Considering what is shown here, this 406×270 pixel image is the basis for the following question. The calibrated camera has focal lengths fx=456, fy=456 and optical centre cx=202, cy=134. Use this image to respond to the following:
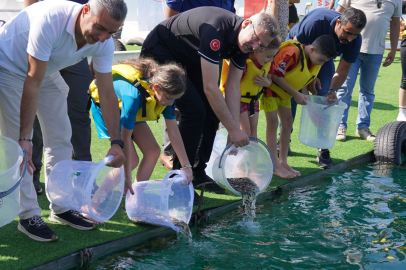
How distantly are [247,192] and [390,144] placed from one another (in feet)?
8.41

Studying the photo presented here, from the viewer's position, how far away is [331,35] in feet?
16.1

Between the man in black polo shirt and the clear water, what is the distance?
2.28 ft

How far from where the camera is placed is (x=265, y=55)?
397cm

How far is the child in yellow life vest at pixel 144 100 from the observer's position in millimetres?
3252

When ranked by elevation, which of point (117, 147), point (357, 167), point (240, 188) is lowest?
point (357, 167)

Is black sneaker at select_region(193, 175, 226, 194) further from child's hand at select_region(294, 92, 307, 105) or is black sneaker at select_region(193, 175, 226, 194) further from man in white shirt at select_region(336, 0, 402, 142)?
man in white shirt at select_region(336, 0, 402, 142)

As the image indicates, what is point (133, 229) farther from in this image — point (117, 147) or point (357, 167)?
point (357, 167)

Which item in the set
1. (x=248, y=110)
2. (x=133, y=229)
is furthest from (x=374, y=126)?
(x=133, y=229)

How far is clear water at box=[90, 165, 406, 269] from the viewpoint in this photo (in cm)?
306

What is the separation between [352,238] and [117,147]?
1.91m

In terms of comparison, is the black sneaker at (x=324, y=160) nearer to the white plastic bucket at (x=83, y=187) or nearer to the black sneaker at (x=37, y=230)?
the white plastic bucket at (x=83, y=187)

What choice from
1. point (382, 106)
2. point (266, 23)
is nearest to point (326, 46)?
point (266, 23)

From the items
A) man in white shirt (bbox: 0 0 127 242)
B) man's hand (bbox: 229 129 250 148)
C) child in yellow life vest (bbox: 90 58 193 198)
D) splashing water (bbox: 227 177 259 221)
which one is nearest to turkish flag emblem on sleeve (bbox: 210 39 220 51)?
child in yellow life vest (bbox: 90 58 193 198)

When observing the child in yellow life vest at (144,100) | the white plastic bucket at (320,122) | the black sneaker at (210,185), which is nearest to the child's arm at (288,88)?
the white plastic bucket at (320,122)
